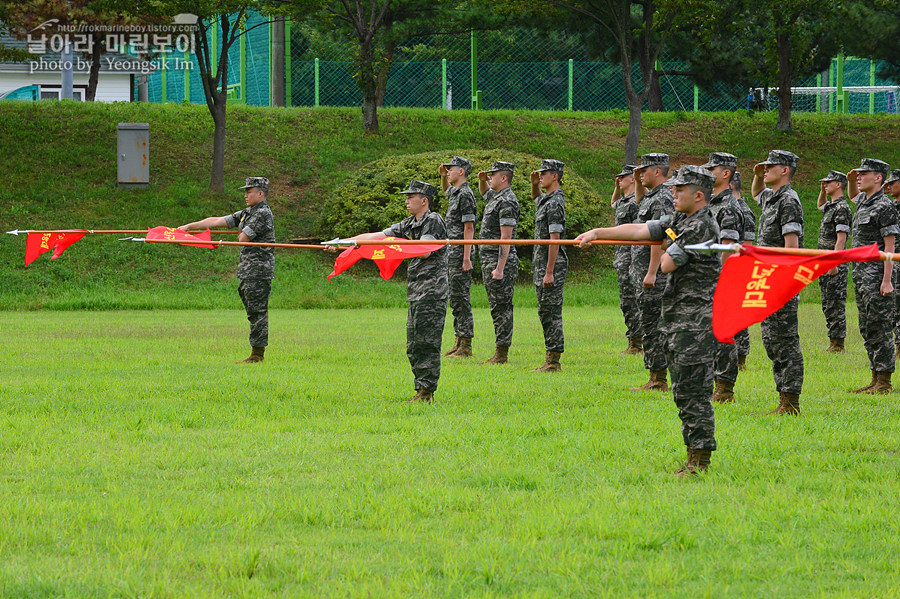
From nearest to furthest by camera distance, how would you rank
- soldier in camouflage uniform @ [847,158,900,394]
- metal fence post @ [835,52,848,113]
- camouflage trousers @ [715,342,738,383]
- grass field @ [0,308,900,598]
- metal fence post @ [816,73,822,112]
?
grass field @ [0,308,900,598] < camouflage trousers @ [715,342,738,383] < soldier in camouflage uniform @ [847,158,900,394] < metal fence post @ [835,52,848,113] < metal fence post @ [816,73,822,112]

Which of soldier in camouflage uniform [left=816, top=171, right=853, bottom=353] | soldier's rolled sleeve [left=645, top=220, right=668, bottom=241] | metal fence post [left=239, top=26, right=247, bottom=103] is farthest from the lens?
metal fence post [left=239, top=26, right=247, bottom=103]

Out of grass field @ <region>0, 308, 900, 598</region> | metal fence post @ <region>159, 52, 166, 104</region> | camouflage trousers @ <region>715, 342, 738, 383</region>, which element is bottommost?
grass field @ <region>0, 308, 900, 598</region>

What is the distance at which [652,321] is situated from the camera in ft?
35.0

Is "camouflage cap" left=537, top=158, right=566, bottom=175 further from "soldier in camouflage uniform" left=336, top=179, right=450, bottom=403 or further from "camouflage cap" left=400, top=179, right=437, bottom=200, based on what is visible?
"soldier in camouflage uniform" left=336, top=179, right=450, bottom=403

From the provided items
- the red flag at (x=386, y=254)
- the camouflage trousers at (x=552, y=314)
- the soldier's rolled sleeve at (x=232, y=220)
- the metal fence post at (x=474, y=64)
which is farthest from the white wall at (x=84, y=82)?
the red flag at (x=386, y=254)

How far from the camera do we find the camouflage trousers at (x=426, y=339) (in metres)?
9.41

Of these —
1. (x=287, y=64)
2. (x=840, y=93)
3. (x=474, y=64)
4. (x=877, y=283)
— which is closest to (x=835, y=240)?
(x=877, y=283)

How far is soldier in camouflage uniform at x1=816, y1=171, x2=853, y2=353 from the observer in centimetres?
1252

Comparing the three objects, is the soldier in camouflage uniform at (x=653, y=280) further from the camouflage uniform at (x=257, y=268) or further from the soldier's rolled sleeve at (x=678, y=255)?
the camouflage uniform at (x=257, y=268)

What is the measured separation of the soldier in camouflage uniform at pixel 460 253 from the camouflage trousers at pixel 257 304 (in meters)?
2.43

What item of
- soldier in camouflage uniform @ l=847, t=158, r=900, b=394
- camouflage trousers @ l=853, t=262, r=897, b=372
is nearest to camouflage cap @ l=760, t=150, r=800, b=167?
soldier in camouflage uniform @ l=847, t=158, r=900, b=394

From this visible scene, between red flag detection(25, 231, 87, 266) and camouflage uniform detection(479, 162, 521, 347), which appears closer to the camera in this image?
red flag detection(25, 231, 87, 266)

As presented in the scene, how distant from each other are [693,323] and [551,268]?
5.23 metres

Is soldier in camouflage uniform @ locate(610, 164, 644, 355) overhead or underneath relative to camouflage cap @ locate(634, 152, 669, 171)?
underneath
